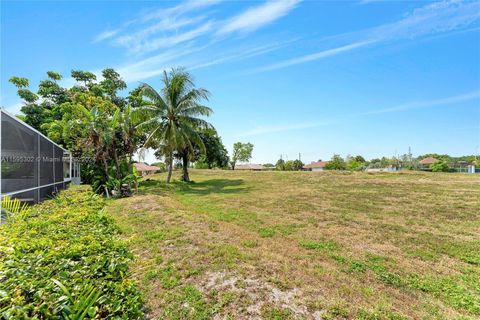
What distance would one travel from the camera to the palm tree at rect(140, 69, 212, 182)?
52.9 ft

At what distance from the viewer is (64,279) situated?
181cm

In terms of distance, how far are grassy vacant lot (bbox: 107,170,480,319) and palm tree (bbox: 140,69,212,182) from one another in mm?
9444

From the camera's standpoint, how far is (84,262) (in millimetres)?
2160

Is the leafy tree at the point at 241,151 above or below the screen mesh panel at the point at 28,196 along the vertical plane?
above

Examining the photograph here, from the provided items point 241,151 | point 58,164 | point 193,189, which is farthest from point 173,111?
point 241,151

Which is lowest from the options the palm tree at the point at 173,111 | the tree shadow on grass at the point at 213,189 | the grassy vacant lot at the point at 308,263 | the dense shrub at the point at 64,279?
the grassy vacant lot at the point at 308,263

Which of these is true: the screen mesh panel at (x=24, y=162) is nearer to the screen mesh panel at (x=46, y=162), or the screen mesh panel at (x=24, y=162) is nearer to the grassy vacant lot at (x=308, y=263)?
the screen mesh panel at (x=46, y=162)

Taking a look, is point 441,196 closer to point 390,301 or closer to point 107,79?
point 390,301

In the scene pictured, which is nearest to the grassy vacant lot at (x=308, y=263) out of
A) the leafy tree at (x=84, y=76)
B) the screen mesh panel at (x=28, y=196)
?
the screen mesh panel at (x=28, y=196)

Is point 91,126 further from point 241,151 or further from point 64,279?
point 241,151

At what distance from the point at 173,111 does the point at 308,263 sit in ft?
49.5

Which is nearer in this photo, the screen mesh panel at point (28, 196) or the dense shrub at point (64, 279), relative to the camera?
the dense shrub at point (64, 279)

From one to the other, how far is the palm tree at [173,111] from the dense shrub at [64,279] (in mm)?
13645

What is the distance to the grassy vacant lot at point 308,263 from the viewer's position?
9.17ft
